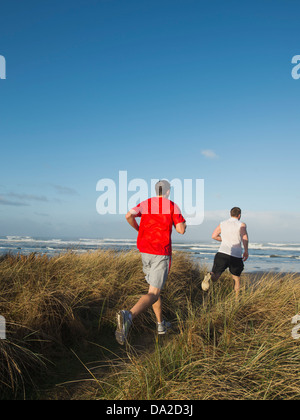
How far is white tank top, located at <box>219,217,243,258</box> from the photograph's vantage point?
672cm

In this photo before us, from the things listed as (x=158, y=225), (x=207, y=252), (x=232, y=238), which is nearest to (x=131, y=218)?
(x=158, y=225)

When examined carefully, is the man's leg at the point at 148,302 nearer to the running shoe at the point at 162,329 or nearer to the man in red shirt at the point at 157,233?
the man in red shirt at the point at 157,233

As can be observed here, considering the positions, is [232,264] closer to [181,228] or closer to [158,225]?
[181,228]

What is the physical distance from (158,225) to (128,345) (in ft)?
5.77

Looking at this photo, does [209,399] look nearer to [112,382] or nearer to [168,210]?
[112,382]

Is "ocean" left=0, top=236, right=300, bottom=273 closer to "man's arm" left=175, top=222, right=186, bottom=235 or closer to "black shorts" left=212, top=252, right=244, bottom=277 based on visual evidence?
"black shorts" left=212, top=252, right=244, bottom=277

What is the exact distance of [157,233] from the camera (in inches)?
176

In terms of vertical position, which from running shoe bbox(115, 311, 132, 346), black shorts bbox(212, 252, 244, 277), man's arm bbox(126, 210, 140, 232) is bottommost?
running shoe bbox(115, 311, 132, 346)

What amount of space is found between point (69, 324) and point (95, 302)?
0.91m

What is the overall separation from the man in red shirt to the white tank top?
2641 mm

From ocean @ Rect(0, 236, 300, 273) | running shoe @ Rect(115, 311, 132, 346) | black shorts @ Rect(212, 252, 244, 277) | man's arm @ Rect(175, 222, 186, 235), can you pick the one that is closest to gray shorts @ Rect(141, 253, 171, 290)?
man's arm @ Rect(175, 222, 186, 235)

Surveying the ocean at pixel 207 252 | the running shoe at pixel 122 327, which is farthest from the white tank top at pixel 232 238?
the running shoe at pixel 122 327
